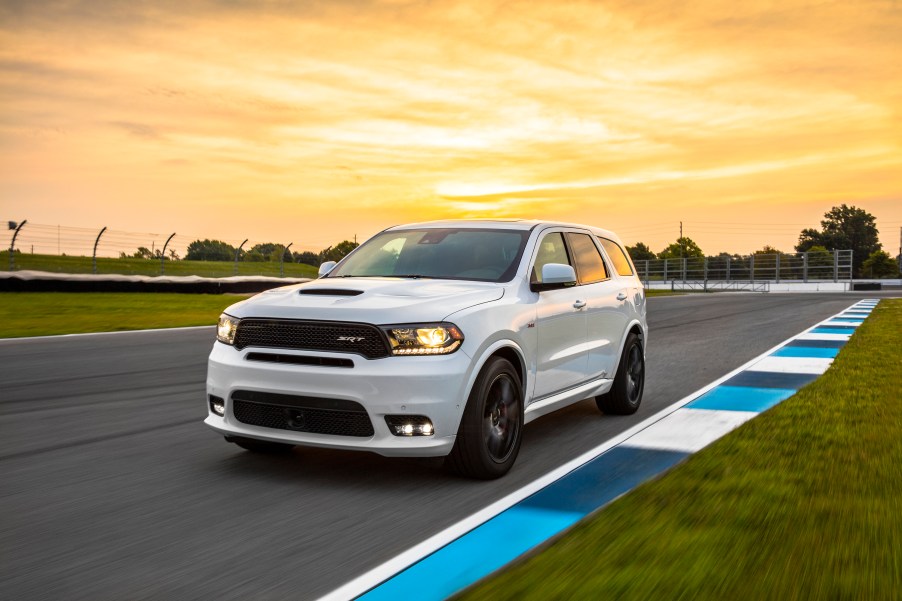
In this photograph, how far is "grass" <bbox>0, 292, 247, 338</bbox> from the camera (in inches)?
665

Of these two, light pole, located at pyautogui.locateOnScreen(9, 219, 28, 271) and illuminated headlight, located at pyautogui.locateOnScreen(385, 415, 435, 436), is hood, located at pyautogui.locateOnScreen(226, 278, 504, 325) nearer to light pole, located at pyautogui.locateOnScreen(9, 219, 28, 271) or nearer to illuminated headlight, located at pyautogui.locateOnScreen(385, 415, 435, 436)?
illuminated headlight, located at pyautogui.locateOnScreen(385, 415, 435, 436)

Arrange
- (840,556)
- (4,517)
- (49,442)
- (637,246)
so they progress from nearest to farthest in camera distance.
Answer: (840,556) → (4,517) → (49,442) → (637,246)

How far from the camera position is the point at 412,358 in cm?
523

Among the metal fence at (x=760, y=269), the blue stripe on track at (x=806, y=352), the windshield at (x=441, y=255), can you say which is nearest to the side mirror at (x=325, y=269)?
the windshield at (x=441, y=255)

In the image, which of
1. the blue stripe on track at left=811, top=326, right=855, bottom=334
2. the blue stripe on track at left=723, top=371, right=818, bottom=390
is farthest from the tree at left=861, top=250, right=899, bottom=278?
the blue stripe on track at left=723, top=371, right=818, bottom=390

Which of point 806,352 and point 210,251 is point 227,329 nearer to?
point 806,352

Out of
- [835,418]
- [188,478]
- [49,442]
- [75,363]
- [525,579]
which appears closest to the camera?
[525,579]

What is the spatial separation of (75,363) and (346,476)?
7040 millimetres

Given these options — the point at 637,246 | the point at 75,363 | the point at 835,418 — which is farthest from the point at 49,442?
the point at 637,246

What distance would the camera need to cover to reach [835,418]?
752cm

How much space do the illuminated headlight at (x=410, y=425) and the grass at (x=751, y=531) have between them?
3.68 feet

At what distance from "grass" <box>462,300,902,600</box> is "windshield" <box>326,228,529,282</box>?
6.38 ft

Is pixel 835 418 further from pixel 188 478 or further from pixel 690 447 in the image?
pixel 188 478

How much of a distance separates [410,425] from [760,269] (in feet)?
199
